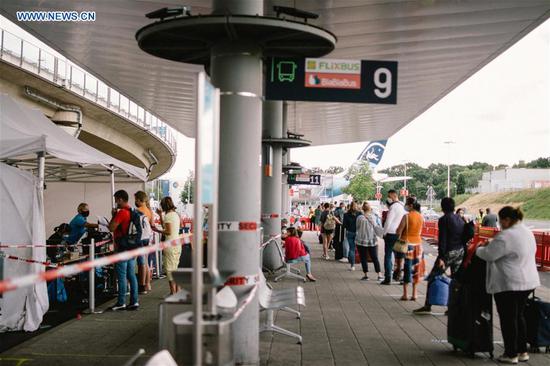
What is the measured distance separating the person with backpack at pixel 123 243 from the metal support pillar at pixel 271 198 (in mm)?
5713

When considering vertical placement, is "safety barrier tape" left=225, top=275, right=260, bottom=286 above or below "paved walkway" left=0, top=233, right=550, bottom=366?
above

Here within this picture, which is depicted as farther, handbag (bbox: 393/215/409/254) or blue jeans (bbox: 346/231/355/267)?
blue jeans (bbox: 346/231/355/267)

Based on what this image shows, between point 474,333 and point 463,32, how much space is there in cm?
745

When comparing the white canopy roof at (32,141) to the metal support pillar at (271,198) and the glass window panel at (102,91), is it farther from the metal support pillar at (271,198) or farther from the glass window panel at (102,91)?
the glass window panel at (102,91)

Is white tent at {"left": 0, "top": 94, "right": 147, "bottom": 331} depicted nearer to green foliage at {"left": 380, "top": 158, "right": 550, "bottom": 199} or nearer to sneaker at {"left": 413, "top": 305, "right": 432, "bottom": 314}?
sneaker at {"left": 413, "top": 305, "right": 432, "bottom": 314}

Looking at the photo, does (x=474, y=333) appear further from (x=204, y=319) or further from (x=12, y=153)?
(x=12, y=153)

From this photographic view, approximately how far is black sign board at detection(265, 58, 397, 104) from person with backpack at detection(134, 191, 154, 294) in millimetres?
4774

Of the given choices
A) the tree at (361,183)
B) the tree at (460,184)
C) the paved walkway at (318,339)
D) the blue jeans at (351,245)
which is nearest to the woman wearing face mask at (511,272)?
the paved walkway at (318,339)

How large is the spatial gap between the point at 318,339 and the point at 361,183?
8165 centimetres

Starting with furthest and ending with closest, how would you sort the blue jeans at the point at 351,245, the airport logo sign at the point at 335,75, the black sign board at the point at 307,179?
the black sign board at the point at 307,179, the blue jeans at the point at 351,245, the airport logo sign at the point at 335,75

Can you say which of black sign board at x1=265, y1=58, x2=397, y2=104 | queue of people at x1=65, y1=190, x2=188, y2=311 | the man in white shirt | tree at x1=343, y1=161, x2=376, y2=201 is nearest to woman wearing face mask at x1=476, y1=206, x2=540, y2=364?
black sign board at x1=265, y1=58, x2=397, y2=104

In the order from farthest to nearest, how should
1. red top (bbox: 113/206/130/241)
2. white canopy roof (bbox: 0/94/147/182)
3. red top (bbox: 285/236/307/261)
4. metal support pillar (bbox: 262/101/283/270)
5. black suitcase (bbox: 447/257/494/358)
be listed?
1. metal support pillar (bbox: 262/101/283/270)
2. red top (bbox: 285/236/307/261)
3. red top (bbox: 113/206/130/241)
4. white canopy roof (bbox: 0/94/147/182)
5. black suitcase (bbox: 447/257/494/358)

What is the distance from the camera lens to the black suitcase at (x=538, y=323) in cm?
719

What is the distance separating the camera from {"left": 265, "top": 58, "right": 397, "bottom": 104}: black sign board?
255 inches
